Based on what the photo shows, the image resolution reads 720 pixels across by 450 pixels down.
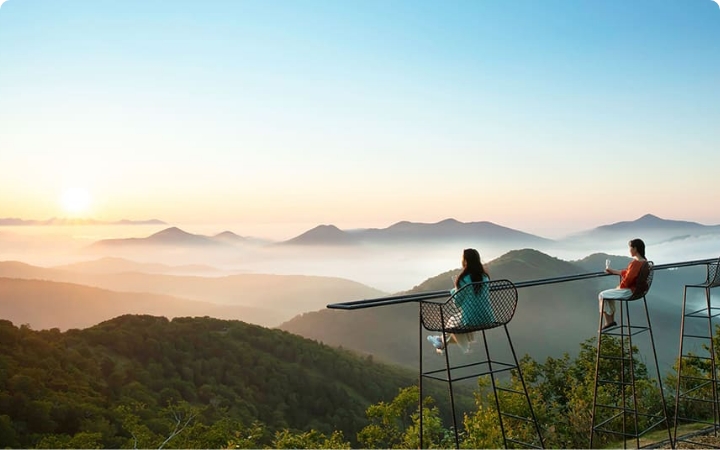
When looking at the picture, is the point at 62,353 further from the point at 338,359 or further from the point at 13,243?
the point at 338,359

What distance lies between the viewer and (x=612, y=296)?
4.16 meters

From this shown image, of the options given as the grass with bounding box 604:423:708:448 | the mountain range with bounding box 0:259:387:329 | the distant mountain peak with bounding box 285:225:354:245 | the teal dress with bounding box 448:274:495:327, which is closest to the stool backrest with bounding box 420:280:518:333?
the teal dress with bounding box 448:274:495:327

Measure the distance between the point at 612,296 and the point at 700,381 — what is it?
158 inches

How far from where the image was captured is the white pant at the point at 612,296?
4.09 meters

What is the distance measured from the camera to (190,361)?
113ft

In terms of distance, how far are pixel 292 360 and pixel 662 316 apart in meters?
54.4

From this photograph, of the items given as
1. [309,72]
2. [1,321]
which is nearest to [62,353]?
[1,321]

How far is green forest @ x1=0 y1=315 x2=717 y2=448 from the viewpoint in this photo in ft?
57.8

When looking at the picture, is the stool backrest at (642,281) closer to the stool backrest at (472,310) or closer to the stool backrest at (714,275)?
the stool backrest at (714,275)

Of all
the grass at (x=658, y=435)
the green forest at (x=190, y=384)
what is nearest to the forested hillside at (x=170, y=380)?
the green forest at (x=190, y=384)

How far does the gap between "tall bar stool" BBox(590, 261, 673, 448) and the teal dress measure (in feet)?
3.94

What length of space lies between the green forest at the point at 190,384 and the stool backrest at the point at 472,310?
17.6 ft

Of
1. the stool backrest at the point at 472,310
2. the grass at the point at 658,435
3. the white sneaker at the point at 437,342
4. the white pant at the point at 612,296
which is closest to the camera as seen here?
the stool backrest at the point at 472,310

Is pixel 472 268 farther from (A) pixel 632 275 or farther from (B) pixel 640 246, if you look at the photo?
(B) pixel 640 246
